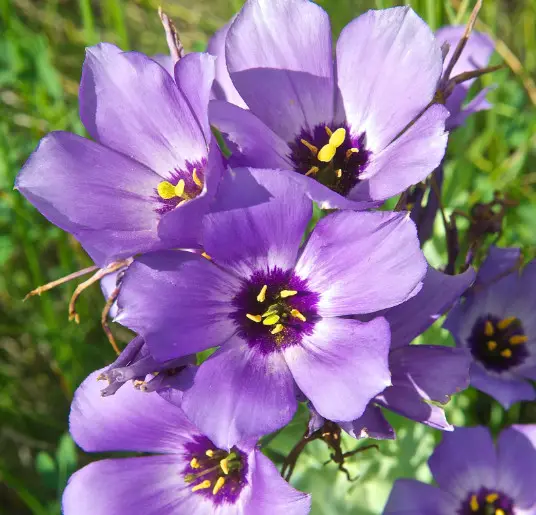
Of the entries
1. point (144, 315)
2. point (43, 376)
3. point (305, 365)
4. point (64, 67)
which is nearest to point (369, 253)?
point (305, 365)

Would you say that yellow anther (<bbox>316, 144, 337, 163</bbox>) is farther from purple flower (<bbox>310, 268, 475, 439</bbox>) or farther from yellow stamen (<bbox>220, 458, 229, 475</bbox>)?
yellow stamen (<bbox>220, 458, 229, 475</bbox>)

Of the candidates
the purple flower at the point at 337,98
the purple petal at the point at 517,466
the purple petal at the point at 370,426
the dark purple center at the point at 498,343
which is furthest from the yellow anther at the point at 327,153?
the purple petal at the point at 517,466

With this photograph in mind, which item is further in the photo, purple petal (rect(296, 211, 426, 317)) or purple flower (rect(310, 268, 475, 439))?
purple flower (rect(310, 268, 475, 439))

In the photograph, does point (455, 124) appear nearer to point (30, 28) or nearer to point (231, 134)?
point (231, 134)

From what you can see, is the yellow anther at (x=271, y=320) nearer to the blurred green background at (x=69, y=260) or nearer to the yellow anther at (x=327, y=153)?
the yellow anther at (x=327, y=153)

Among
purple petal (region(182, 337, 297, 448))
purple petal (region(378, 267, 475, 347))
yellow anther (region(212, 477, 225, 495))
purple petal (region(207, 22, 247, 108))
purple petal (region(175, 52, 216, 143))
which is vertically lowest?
yellow anther (region(212, 477, 225, 495))

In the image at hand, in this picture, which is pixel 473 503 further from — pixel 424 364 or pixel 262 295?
pixel 262 295

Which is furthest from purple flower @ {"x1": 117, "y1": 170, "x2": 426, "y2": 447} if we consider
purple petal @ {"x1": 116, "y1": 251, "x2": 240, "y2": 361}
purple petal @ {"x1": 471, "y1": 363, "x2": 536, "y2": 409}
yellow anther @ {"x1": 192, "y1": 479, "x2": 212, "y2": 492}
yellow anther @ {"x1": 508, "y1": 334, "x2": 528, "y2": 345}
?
yellow anther @ {"x1": 508, "y1": 334, "x2": 528, "y2": 345}
